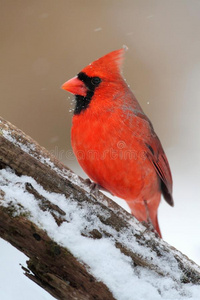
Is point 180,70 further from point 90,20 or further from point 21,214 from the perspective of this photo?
point 21,214

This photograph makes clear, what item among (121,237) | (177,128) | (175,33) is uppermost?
(175,33)

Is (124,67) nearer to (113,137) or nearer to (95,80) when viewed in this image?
(95,80)

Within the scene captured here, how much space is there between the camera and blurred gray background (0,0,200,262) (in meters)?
3.60

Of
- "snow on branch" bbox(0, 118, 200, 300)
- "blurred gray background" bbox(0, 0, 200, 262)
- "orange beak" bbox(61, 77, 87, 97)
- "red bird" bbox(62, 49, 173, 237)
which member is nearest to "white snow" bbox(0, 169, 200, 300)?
"snow on branch" bbox(0, 118, 200, 300)

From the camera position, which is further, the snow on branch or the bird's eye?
the bird's eye

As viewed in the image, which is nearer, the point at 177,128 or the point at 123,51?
the point at 123,51

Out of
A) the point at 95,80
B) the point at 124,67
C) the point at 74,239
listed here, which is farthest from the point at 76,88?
the point at 124,67

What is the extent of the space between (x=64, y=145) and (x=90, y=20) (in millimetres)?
1138

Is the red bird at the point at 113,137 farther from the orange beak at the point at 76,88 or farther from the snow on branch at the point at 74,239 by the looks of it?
the snow on branch at the point at 74,239

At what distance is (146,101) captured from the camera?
3.95 m

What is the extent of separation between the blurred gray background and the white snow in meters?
1.57

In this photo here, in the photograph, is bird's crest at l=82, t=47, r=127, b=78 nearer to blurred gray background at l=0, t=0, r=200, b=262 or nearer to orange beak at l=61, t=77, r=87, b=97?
orange beak at l=61, t=77, r=87, b=97

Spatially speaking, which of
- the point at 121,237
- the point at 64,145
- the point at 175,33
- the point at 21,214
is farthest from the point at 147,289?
the point at 175,33

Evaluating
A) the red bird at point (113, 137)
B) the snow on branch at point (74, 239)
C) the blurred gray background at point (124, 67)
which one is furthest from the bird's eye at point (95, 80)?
the blurred gray background at point (124, 67)
